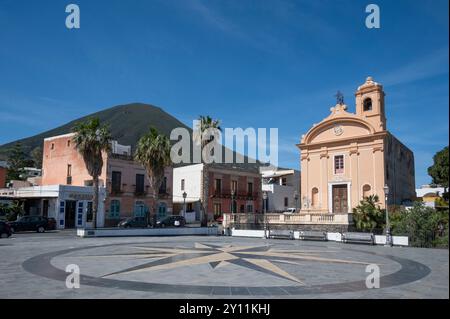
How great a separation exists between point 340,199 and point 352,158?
3.98 metres

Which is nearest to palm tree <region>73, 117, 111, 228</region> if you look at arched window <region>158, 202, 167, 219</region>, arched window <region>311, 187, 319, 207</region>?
arched window <region>158, 202, 167, 219</region>

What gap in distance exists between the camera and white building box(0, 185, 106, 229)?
38.0 metres

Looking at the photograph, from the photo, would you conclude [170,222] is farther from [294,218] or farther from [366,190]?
[366,190]

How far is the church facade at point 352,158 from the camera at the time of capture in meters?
34.8

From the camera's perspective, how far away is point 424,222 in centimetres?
2162

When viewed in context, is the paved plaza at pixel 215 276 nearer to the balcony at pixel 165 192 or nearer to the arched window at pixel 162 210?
the arched window at pixel 162 210

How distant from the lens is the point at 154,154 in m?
33.8

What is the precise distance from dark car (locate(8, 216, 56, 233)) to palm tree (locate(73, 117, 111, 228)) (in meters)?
5.13

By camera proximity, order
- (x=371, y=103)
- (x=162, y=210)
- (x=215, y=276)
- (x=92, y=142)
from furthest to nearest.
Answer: (x=162, y=210), (x=371, y=103), (x=92, y=142), (x=215, y=276)

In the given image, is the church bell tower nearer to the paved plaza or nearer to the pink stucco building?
the paved plaza

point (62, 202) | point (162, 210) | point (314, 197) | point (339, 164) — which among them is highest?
point (339, 164)

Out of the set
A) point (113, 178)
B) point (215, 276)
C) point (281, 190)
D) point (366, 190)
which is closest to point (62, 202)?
point (113, 178)

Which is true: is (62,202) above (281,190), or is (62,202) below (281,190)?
below
